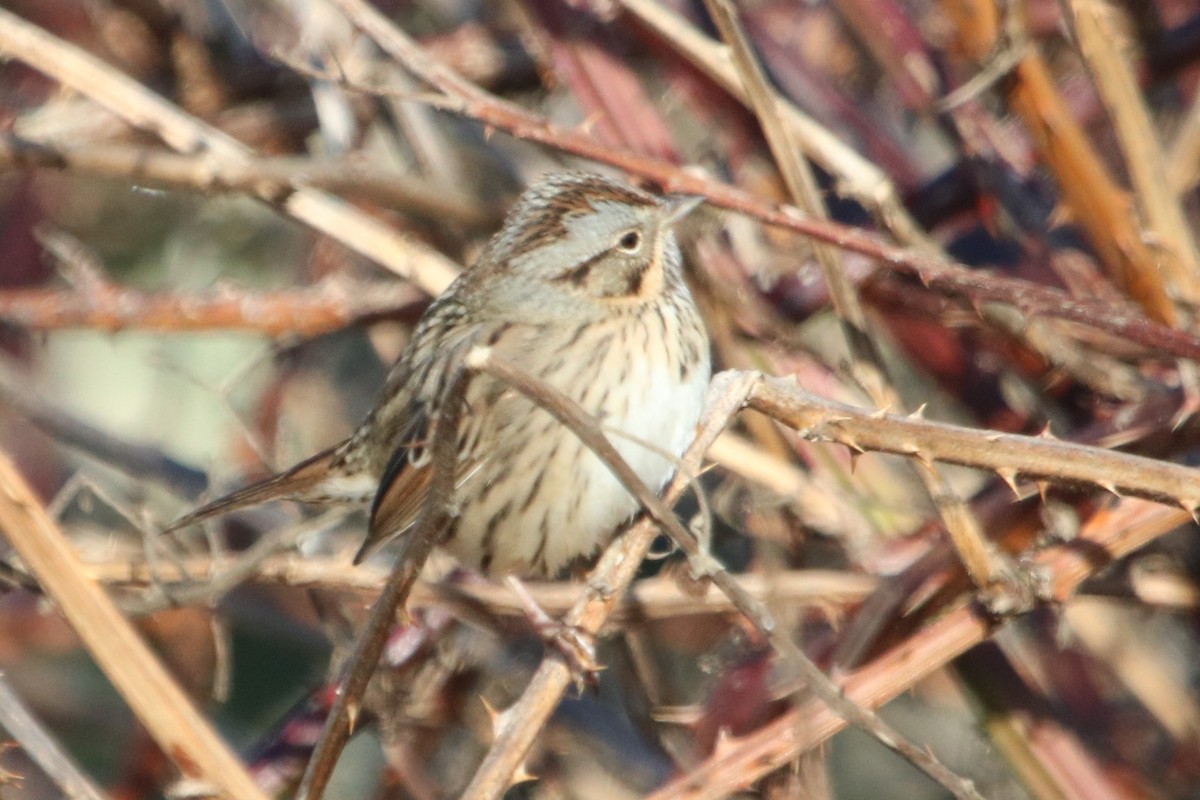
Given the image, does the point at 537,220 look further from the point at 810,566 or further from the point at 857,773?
the point at 857,773

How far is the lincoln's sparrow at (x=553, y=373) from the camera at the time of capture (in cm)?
273

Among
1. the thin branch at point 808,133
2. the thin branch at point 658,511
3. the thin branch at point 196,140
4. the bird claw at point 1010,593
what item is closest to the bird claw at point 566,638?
the thin branch at point 658,511

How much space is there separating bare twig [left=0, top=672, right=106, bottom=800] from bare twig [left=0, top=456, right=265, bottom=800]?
0.31 ft

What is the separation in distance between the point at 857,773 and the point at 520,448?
145cm

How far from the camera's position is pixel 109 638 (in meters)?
1.62

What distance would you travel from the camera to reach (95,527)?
4.12m

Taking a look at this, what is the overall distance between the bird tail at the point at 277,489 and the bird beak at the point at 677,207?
824mm

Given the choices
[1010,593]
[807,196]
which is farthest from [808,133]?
[1010,593]

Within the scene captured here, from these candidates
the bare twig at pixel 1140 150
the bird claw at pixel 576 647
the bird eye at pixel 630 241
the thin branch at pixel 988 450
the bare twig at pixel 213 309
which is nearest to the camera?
the thin branch at pixel 988 450

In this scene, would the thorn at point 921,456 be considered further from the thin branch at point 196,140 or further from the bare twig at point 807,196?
the thin branch at point 196,140

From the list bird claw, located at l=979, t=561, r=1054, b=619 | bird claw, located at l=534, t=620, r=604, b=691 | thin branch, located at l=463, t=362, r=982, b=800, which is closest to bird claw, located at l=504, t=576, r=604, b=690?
bird claw, located at l=534, t=620, r=604, b=691

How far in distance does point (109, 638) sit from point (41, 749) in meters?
0.14

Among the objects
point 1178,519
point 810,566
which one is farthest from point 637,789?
point 1178,519

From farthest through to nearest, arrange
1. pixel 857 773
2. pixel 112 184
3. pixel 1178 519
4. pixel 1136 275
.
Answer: pixel 112 184 < pixel 857 773 < pixel 1136 275 < pixel 1178 519
